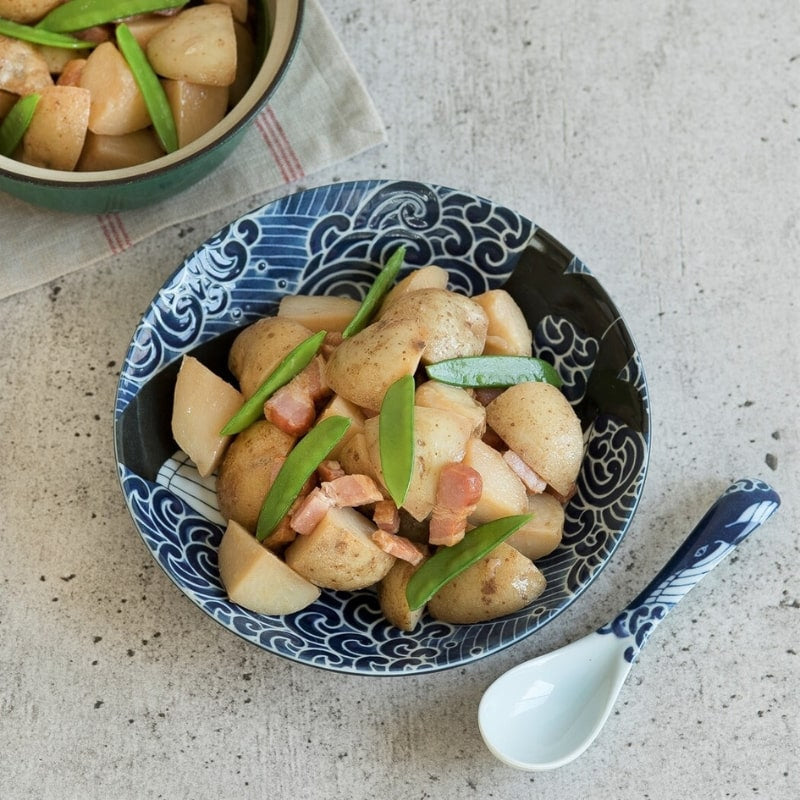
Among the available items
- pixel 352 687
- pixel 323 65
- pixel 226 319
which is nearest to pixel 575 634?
pixel 352 687

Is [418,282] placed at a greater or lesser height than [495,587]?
greater

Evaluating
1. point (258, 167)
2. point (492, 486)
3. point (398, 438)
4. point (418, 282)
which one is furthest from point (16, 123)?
point (492, 486)

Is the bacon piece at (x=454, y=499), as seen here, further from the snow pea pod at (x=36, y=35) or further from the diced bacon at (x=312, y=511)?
the snow pea pod at (x=36, y=35)

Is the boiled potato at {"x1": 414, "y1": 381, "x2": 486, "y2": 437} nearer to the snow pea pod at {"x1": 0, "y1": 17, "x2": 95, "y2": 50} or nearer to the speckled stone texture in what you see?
the speckled stone texture

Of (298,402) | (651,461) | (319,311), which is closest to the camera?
(298,402)

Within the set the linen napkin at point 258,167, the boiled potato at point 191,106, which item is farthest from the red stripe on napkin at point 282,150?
the boiled potato at point 191,106

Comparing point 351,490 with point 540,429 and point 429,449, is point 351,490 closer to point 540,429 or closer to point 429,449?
point 429,449

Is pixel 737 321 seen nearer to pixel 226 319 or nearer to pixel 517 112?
pixel 517 112
